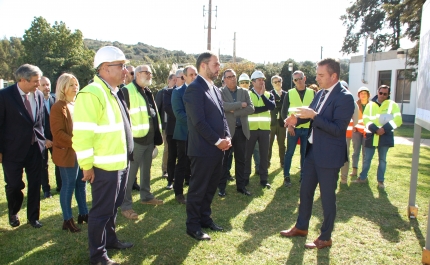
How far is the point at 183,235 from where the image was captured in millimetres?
4316

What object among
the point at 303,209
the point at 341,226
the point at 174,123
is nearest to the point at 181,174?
the point at 174,123

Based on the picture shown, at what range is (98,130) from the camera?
3.14m

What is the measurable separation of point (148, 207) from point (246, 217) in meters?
1.57

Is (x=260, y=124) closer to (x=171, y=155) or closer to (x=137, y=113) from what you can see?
(x=171, y=155)

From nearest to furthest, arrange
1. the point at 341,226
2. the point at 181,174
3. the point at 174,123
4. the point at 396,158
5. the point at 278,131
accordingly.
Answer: the point at 341,226
the point at 181,174
the point at 174,123
the point at 278,131
the point at 396,158

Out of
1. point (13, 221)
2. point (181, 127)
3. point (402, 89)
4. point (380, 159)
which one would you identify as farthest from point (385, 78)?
point (13, 221)

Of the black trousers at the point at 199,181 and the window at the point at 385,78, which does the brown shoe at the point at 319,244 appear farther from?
the window at the point at 385,78

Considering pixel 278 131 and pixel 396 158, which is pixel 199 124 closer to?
pixel 278 131

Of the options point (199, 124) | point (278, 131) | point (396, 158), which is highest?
point (199, 124)

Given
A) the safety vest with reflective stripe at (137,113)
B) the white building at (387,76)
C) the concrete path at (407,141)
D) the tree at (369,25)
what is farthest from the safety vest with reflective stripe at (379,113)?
the tree at (369,25)

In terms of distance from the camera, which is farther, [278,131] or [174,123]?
[278,131]

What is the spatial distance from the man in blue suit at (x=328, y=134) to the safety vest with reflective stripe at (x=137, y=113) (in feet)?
6.91

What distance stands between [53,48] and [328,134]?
59.9 metres

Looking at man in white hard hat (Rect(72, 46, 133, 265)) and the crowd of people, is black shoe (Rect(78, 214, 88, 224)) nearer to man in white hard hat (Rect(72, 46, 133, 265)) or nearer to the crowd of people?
the crowd of people
